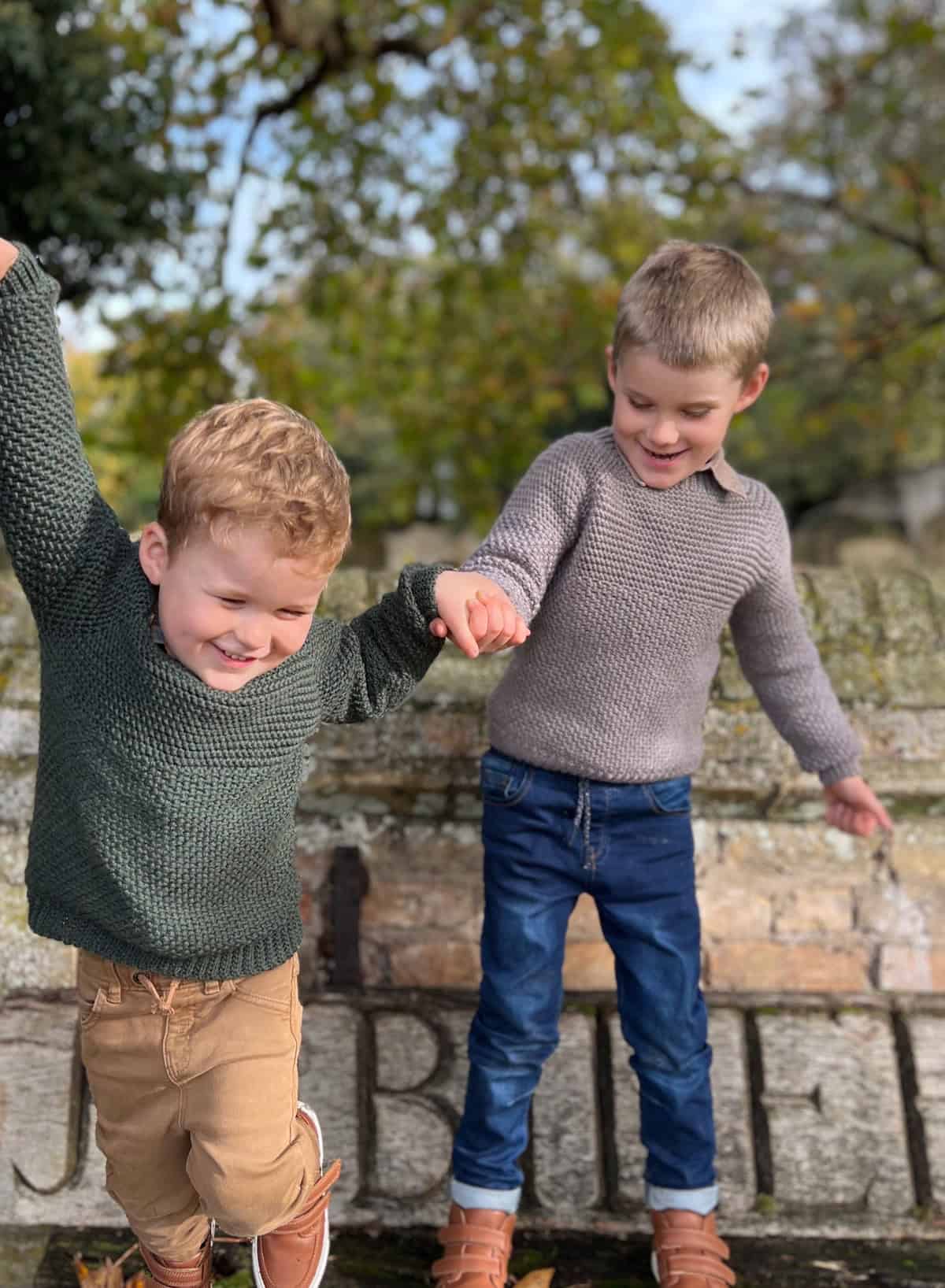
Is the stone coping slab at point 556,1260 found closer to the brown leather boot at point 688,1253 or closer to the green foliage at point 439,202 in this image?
the brown leather boot at point 688,1253

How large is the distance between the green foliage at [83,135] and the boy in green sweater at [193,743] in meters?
4.03

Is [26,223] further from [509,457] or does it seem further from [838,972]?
[838,972]

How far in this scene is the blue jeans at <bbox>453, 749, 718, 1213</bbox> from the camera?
2305 millimetres

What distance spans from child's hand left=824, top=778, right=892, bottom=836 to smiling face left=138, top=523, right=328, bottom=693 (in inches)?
49.8

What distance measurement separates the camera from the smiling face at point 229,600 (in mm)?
1725

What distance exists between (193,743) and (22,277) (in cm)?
71

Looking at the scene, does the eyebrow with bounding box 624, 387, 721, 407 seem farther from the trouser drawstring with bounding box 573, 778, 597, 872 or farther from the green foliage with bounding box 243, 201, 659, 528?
the green foliage with bounding box 243, 201, 659, 528

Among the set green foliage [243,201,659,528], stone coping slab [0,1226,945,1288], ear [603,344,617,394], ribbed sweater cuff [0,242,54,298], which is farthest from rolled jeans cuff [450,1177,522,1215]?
green foliage [243,201,659,528]

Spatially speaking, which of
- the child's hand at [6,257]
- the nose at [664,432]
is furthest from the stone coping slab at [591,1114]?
the child's hand at [6,257]

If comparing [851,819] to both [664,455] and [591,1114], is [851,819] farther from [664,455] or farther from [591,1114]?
[664,455]

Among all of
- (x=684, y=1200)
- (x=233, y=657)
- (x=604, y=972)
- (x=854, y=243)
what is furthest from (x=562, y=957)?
(x=854, y=243)

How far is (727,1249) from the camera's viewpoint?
2387 millimetres

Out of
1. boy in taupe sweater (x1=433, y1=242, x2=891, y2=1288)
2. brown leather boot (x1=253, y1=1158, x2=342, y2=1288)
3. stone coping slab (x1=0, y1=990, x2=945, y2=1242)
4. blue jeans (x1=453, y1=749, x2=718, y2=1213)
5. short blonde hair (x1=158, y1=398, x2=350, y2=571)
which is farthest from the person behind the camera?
stone coping slab (x1=0, y1=990, x2=945, y2=1242)

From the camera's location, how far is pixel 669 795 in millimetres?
Answer: 2344
